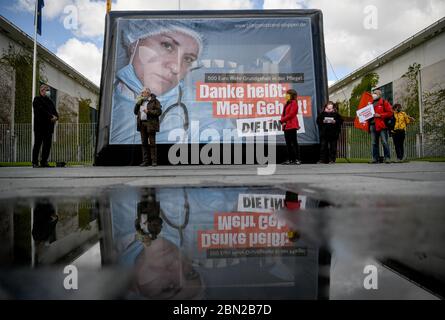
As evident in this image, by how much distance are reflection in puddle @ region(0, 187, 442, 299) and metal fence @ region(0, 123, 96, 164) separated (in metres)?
13.6

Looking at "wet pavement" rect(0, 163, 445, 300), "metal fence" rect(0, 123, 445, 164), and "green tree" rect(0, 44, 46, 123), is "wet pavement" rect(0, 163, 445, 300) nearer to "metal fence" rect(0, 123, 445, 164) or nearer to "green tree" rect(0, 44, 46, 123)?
"metal fence" rect(0, 123, 445, 164)

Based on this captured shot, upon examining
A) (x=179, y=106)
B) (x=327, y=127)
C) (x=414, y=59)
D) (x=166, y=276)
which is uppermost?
(x=414, y=59)

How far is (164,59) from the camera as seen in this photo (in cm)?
760

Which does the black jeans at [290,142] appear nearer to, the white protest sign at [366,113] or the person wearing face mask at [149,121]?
the white protest sign at [366,113]

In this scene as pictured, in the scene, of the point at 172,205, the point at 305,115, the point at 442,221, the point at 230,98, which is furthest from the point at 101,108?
the point at 442,221

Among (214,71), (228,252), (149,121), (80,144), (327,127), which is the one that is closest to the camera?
(228,252)

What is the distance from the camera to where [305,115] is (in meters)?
7.64

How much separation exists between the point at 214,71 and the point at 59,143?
9510 millimetres

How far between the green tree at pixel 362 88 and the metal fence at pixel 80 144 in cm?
720

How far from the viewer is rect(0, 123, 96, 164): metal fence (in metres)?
13.8

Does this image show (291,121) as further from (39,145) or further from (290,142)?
(39,145)

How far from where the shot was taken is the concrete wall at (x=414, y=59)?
1564cm

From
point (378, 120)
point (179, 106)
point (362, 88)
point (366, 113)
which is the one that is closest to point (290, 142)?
point (366, 113)

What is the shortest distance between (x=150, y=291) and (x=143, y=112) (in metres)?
6.44
